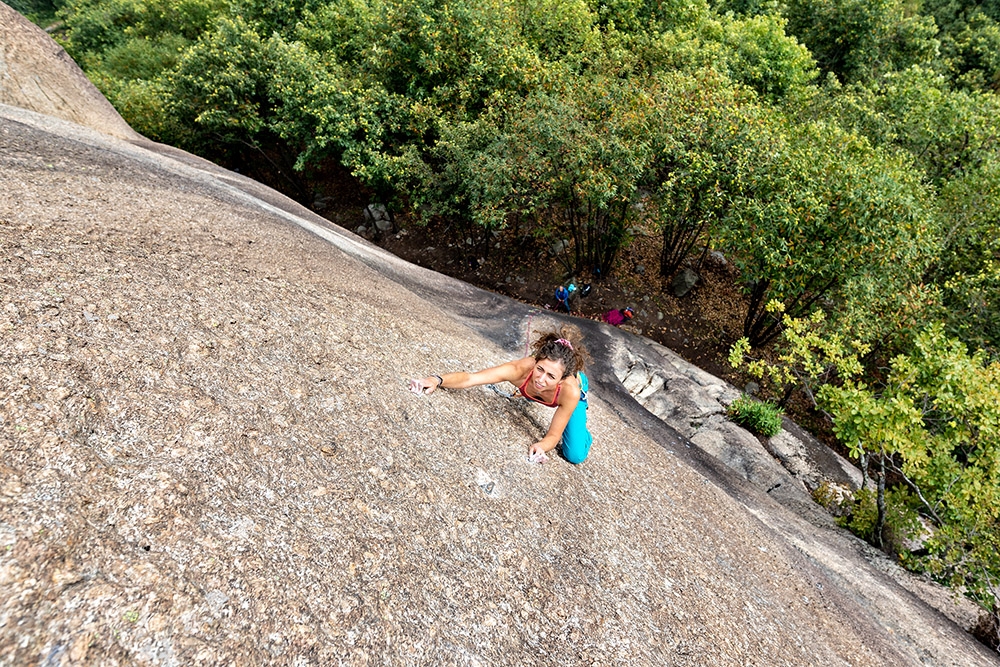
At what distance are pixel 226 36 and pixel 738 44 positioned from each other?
29063 millimetres

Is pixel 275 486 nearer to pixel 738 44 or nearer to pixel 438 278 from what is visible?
pixel 438 278

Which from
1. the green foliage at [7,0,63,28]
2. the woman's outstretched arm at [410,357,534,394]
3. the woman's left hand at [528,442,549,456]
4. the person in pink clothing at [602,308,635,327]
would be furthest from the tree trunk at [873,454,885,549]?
the green foliage at [7,0,63,28]

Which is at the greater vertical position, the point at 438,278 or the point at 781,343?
the point at 781,343

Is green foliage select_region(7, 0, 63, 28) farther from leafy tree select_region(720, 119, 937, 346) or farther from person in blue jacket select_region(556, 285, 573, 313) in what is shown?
leafy tree select_region(720, 119, 937, 346)

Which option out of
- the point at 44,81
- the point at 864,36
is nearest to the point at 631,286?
the point at 44,81

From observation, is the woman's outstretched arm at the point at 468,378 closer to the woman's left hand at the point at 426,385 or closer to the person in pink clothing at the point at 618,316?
the woman's left hand at the point at 426,385

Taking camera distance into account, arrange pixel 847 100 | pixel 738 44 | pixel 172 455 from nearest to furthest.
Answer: pixel 172 455 → pixel 847 100 → pixel 738 44

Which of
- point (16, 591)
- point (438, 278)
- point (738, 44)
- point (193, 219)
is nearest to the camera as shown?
point (16, 591)

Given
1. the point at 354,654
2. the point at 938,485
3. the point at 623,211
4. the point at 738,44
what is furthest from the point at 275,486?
the point at 738,44

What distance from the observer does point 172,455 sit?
17.0 feet

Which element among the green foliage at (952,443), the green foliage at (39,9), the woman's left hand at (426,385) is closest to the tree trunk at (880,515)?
the green foliage at (952,443)

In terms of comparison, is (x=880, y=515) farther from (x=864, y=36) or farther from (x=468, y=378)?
(x=864, y=36)

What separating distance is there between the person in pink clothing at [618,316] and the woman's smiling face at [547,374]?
1549 centimetres

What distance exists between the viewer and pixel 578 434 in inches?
314
